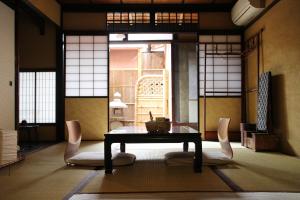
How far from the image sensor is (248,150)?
514 centimetres

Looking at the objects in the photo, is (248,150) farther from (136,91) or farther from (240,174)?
(136,91)

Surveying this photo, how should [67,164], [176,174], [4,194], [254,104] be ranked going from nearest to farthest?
→ 1. [4,194]
2. [176,174]
3. [67,164]
4. [254,104]

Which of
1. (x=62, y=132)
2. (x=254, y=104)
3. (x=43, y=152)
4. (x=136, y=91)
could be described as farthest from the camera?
(x=136, y=91)

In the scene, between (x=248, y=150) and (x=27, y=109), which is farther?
(x=27, y=109)

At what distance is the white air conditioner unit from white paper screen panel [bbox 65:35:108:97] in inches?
A: 116

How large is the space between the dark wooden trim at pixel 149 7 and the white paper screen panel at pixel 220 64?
623 mm

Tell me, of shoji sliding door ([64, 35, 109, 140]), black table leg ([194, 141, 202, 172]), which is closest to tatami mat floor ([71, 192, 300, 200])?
black table leg ([194, 141, 202, 172])

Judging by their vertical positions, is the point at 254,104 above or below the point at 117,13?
below

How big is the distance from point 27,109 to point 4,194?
16.4 feet

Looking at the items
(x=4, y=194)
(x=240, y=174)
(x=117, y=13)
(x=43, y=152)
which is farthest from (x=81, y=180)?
(x=117, y=13)

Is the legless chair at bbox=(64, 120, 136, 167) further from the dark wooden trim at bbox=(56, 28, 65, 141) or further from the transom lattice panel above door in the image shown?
the transom lattice panel above door

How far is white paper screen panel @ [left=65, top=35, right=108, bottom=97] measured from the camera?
7088mm

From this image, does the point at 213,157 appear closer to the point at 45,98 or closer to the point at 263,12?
the point at 263,12

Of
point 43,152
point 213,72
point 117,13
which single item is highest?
point 117,13
